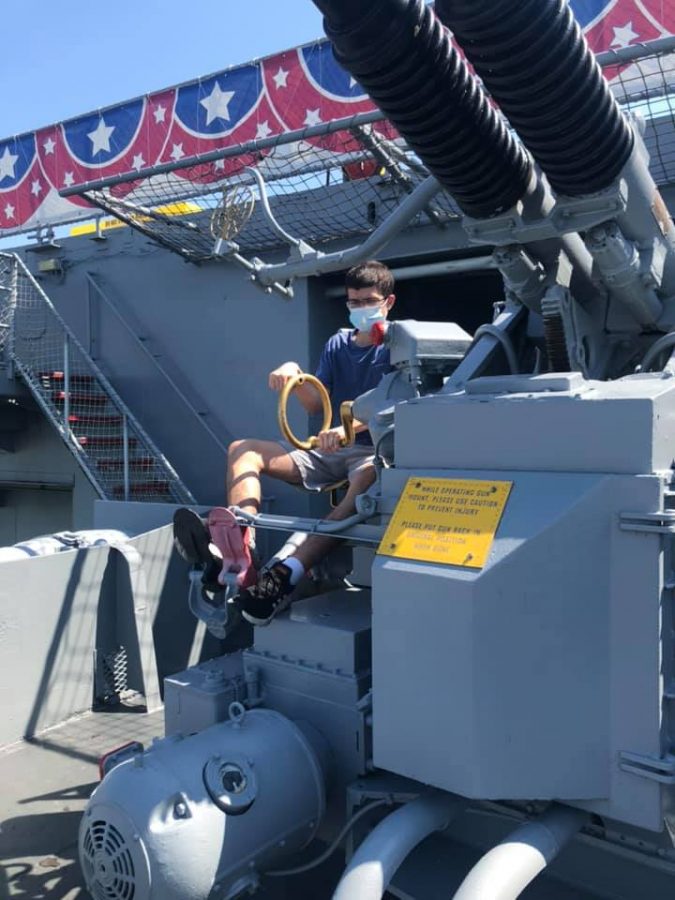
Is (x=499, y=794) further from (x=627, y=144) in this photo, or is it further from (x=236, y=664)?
(x=627, y=144)

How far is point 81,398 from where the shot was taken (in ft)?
22.2

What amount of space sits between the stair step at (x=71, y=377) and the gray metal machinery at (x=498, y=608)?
214 inches

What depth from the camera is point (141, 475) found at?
6746 mm

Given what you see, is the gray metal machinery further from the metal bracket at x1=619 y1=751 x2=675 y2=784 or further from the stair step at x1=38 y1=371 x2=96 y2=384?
the stair step at x1=38 y1=371 x2=96 y2=384

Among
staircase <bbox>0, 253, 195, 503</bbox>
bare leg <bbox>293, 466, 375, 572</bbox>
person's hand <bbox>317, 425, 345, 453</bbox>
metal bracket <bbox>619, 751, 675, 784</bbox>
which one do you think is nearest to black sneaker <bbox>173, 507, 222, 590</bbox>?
bare leg <bbox>293, 466, 375, 572</bbox>

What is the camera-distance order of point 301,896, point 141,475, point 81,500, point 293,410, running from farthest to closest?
point 81,500, point 141,475, point 293,410, point 301,896

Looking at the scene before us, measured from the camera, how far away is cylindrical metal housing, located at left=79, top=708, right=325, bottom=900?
165cm

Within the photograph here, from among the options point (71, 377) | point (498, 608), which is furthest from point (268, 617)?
point (71, 377)

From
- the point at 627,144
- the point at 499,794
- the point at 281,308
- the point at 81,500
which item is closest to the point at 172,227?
the point at 281,308

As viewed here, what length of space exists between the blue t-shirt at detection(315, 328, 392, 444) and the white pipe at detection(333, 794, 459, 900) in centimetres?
173

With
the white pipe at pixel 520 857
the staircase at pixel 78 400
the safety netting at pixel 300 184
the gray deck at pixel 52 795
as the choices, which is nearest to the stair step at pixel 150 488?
the staircase at pixel 78 400

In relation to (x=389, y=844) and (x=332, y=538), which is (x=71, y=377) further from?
(x=389, y=844)

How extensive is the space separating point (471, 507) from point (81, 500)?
6.20 m

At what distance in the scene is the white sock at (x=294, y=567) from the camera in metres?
2.31
